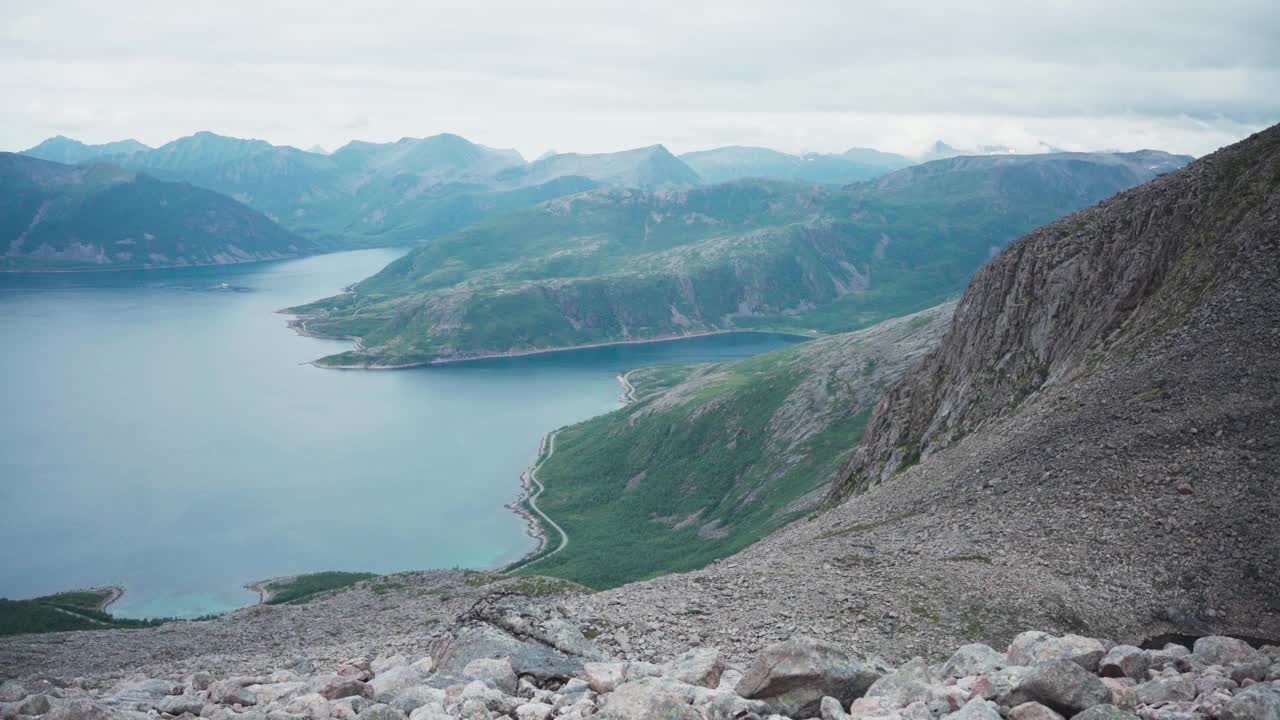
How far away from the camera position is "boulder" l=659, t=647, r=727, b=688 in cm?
2211

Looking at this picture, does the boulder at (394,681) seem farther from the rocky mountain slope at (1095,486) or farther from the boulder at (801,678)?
the boulder at (801,678)

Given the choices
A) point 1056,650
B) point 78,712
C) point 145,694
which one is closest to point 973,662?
point 1056,650

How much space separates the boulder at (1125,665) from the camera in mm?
20781

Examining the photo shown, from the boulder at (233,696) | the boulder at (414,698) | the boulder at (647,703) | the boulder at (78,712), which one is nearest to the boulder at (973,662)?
the boulder at (647,703)

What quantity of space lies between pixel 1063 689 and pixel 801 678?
223 inches

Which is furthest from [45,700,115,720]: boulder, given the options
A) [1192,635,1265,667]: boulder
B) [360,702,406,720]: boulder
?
[1192,635,1265,667]: boulder

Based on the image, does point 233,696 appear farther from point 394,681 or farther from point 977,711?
point 977,711

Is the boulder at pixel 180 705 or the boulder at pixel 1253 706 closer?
the boulder at pixel 1253 706

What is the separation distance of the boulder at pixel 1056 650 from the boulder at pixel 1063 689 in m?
2.80

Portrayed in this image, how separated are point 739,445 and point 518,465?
54633 millimetres

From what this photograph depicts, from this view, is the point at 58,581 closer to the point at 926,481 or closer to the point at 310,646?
the point at 310,646

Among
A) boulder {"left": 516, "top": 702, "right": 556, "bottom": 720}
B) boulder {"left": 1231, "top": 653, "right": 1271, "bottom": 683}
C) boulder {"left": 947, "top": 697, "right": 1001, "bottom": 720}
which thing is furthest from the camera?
boulder {"left": 1231, "top": 653, "right": 1271, "bottom": 683}

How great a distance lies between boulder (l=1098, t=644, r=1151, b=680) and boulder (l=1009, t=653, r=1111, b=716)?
2.92 metres

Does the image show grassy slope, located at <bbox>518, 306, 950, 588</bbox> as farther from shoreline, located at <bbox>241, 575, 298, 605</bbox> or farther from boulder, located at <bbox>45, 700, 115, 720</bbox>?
boulder, located at <bbox>45, 700, 115, 720</bbox>
